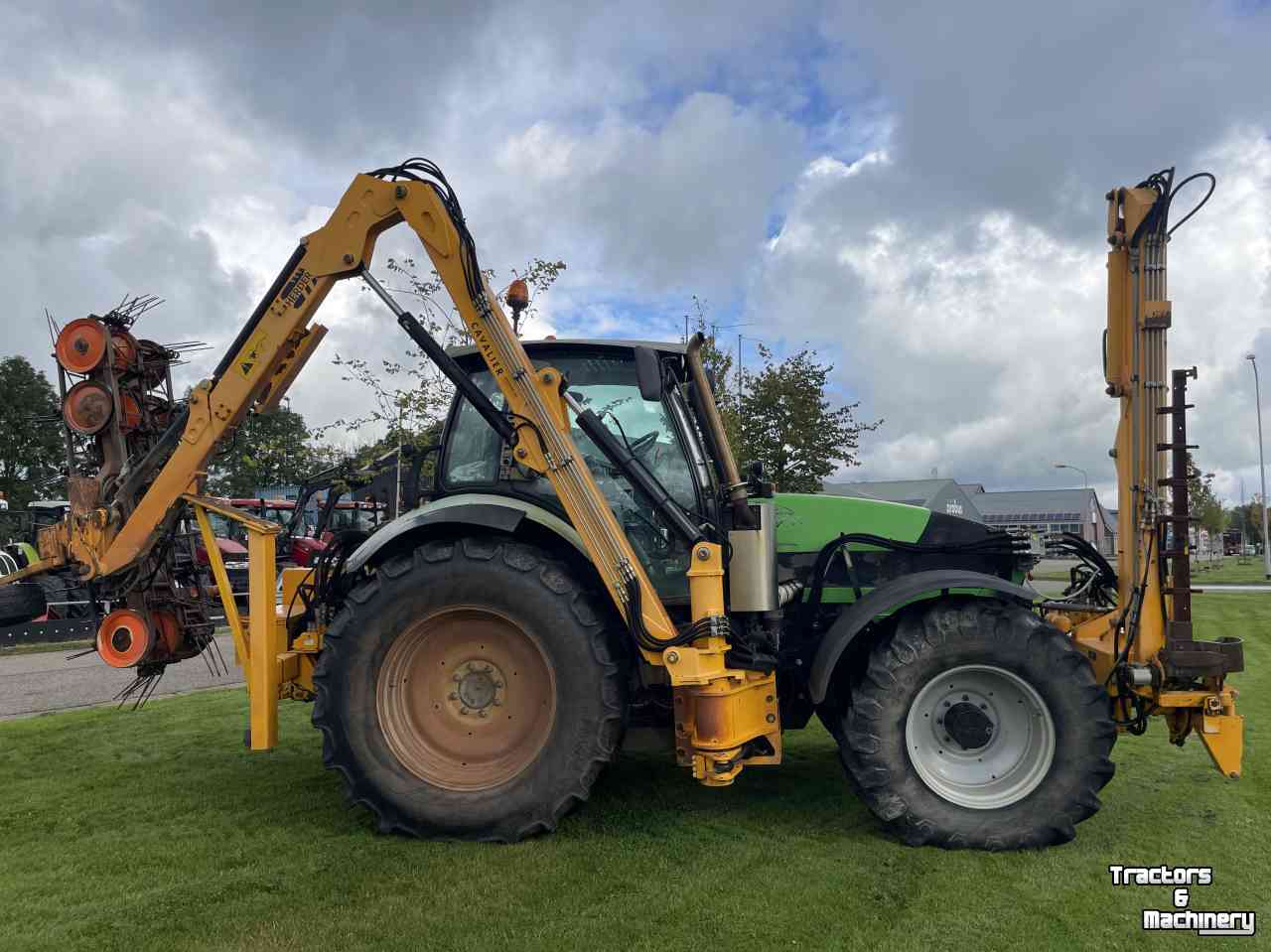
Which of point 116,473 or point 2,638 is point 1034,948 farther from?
point 2,638

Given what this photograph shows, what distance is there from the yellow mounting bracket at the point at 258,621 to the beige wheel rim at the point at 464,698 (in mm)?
733

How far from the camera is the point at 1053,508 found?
7194cm

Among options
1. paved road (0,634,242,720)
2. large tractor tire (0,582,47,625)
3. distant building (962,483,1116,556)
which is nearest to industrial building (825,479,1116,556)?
distant building (962,483,1116,556)

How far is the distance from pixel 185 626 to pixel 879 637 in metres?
4.05

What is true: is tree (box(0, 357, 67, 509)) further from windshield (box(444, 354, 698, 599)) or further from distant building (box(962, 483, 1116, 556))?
distant building (box(962, 483, 1116, 556))

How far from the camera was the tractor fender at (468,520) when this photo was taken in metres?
4.18

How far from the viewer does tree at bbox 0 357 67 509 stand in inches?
1382

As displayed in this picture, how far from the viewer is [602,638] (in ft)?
13.3

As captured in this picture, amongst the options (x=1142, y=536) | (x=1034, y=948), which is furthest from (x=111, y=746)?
(x=1142, y=536)

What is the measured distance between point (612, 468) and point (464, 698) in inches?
55.2

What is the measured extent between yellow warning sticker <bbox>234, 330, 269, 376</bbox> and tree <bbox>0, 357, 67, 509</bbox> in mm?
35587

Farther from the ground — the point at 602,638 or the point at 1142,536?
the point at 1142,536

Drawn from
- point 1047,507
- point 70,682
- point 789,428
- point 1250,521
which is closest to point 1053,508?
point 1047,507

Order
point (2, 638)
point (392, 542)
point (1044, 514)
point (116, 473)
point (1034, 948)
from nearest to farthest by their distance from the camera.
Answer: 1. point (1034, 948)
2. point (392, 542)
3. point (116, 473)
4. point (2, 638)
5. point (1044, 514)
